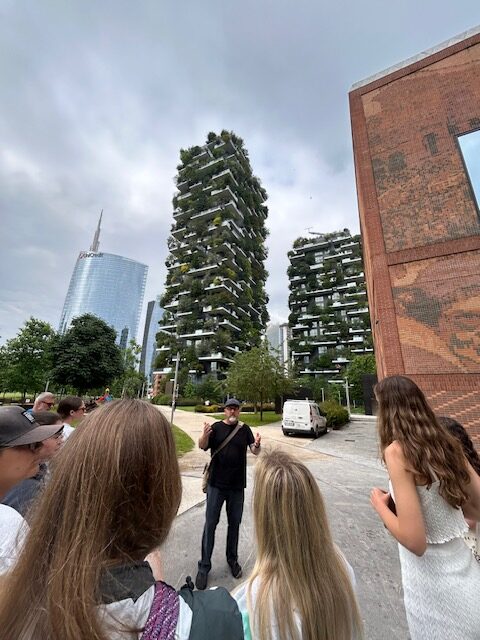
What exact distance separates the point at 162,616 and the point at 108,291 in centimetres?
12127

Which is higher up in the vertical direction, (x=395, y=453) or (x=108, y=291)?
(x=108, y=291)

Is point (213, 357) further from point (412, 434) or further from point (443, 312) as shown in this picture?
point (412, 434)

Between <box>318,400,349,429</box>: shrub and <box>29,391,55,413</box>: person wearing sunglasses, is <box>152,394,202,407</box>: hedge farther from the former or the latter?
<box>29,391,55,413</box>: person wearing sunglasses

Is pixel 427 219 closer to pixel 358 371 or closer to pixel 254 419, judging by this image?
pixel 254 419

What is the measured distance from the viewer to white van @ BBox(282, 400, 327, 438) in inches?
583

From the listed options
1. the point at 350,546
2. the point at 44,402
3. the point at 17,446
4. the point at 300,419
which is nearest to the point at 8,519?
the point at 17,446

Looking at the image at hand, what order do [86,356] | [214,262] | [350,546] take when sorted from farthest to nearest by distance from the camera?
[214,262], [86,356], [350,546]

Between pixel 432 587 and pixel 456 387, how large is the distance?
9431mm

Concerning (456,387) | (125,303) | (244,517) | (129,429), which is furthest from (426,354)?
(125,303)

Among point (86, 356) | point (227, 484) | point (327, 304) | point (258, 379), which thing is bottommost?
point (227, 484)

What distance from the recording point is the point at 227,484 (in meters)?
3.39

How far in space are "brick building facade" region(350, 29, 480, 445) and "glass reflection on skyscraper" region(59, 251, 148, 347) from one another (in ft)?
344

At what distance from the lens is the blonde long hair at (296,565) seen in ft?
3.66

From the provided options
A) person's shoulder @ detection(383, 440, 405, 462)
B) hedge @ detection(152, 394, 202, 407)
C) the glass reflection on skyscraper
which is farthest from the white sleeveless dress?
the glass reflection on skyscraper
